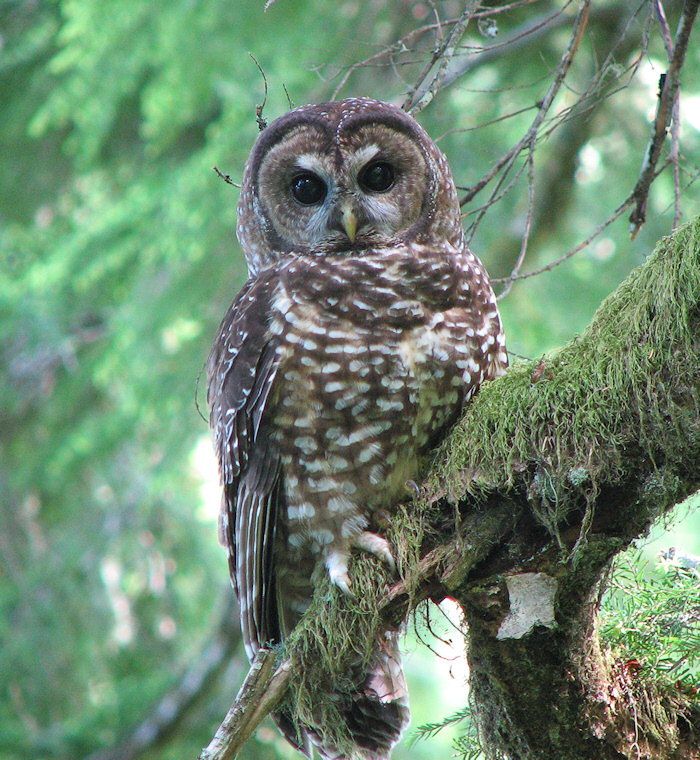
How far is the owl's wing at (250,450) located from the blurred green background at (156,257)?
0.82 m

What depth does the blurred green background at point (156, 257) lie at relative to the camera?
4.47 metres

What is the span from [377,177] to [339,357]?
752mm

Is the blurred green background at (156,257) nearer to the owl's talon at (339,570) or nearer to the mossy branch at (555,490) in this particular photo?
the owl's talon at (339,570)

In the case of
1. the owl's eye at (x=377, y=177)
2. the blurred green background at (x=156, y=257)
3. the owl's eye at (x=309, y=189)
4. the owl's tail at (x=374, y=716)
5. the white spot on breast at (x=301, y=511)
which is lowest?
the owl's tail at (x=374, y=716)

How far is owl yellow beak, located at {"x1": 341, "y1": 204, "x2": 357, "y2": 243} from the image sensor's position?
2.58m

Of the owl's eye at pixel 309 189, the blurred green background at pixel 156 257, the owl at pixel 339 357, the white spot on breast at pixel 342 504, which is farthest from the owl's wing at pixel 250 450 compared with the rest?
the blurred green background at pixel 156 257

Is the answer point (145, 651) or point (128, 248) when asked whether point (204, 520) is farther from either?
point (128, 248)

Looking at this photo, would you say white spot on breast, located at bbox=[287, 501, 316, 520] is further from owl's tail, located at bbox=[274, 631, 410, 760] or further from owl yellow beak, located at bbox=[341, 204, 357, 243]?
owl yellow beak, located at bbox=[341, 204, 357, 243]

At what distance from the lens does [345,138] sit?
269 centimetres

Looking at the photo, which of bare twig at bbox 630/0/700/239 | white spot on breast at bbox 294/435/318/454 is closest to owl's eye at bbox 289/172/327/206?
white spot on breast at bbox 294/435/318/454

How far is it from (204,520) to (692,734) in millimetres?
5695

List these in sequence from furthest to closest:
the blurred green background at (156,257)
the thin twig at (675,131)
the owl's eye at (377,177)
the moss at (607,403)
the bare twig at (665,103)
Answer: the blurred green background at (156,257), the owl's eye at (377,177), the thin twig at (675,131), the bare twig at (665,103), the moss at (607,403)

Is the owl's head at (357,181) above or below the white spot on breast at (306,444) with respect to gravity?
above

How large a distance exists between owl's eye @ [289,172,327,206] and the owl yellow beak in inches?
7.1
